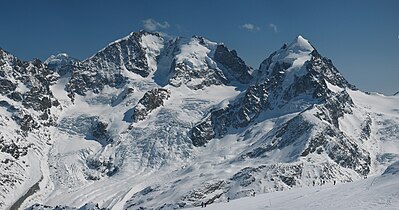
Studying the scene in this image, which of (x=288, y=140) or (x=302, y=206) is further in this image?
(x=288, y=140)

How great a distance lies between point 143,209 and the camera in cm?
15050

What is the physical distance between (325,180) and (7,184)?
121379mm

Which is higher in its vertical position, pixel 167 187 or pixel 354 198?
pixel 167 187

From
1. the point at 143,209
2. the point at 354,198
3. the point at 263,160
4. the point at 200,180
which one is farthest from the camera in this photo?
the point at 263,160

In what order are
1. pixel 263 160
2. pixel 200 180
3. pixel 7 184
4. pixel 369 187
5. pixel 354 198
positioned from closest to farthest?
pixel 354 198
pixel 369 187
pixel 200 180
pixel 263 160
pixel 7 184

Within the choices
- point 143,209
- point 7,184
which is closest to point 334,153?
point 143,209

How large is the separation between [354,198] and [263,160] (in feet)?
517

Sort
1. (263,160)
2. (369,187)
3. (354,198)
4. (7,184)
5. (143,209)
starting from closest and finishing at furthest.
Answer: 1. (354,198)
2. (369,187)
3. (143,209)
4. (263,160)
5. (7,184)

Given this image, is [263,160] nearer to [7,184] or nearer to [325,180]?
[325,180]

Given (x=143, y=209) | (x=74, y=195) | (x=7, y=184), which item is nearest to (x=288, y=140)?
(x=143, y=209)

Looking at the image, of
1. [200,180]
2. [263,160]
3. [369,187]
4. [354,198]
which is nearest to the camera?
[354,198]

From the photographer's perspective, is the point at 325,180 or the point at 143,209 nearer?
the point at 143,209

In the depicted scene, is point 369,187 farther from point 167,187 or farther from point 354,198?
point 167,187

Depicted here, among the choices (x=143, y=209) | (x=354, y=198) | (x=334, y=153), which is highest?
(x=334, y=153)
